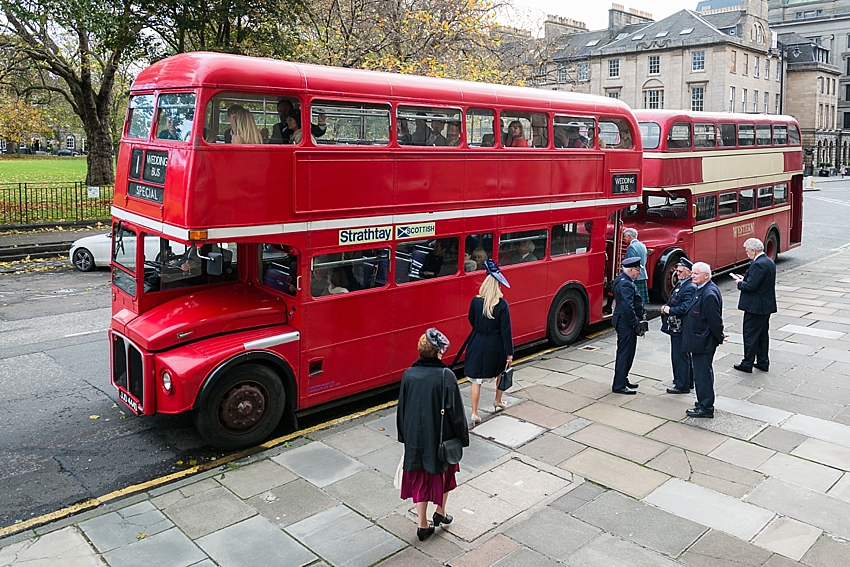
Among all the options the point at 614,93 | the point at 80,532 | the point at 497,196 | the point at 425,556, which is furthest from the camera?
the point at 614,93

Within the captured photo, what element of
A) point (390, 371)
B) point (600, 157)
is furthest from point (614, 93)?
point (390, 371)

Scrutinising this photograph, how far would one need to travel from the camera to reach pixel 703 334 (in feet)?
28.6

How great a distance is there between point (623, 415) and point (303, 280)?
4095 mm

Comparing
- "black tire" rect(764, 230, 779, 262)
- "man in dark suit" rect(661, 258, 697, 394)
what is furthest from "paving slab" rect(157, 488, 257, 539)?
"black tire" rect(764, 230, 779, 262)

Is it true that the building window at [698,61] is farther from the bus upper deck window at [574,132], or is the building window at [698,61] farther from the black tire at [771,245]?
the bus upper deck window at [574,132]

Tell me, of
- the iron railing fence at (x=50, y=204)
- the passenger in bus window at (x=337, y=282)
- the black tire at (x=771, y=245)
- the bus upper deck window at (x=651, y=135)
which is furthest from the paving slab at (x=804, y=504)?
the iron railing fence at (x=50, y=204)

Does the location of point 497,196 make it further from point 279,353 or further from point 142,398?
point 142,398

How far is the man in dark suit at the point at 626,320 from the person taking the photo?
9.64m

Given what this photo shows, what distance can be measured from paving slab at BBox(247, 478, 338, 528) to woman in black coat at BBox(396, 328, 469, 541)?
1.12 m

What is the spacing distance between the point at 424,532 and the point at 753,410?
202 inches

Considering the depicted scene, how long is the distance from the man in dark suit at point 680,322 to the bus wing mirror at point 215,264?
5.40 metres

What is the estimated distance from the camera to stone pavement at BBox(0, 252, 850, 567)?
5.80m

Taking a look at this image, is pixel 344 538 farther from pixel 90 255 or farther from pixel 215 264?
pixel 90 255

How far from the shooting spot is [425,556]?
18.9 feet
